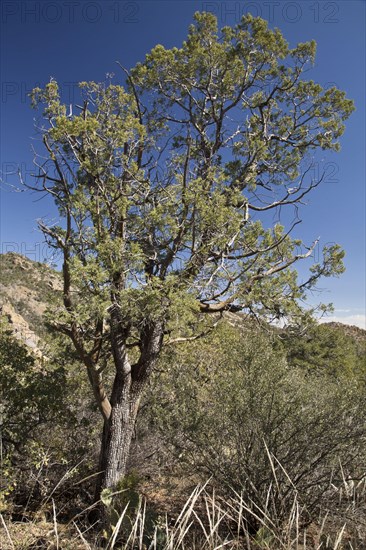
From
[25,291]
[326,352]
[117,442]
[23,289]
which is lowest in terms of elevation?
[117,442]

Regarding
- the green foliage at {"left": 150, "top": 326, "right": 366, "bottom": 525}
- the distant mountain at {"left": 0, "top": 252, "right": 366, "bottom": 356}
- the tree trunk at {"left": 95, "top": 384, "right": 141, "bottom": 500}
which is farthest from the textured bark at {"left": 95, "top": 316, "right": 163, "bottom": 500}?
the distant mountain at {"left": 0, "top": 252, "right": 366, "bottom": 356}

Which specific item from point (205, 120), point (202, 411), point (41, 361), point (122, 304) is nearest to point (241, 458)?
point (202, 411)

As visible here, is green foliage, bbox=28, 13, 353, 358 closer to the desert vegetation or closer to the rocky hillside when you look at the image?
the desert vegetation

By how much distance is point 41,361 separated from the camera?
26.1 feet

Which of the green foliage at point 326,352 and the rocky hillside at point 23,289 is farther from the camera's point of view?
the rocky hillside at point 23,289

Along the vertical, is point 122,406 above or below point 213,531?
above

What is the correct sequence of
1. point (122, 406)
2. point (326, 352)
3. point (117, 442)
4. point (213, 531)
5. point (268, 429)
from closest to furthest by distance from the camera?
point (213, 531)
point (268, 429)
point (117, 442)
point (122, 406)
point (326, 352)

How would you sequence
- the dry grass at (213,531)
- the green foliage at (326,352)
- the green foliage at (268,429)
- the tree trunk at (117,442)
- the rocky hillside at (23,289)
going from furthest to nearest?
the rocky hillside at (23,289)
the green foliage at (326,352)
the tree trunk at (117,442)
the green foliage at (268,429)
the dry grass at (213,531)

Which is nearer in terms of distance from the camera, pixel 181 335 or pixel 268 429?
pixel 268 429

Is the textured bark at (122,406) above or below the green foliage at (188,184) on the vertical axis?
below

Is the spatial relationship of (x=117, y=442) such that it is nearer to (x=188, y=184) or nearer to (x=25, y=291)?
(x=188, y=184)

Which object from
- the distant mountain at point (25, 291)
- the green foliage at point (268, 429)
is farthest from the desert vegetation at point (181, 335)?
the distant mountain at point (25, 291)

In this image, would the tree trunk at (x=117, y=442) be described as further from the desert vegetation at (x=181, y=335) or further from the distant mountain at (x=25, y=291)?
the distant mountain at (x=25, y=291)

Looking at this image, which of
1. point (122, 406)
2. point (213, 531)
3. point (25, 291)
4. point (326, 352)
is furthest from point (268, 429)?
point (25, 291)
